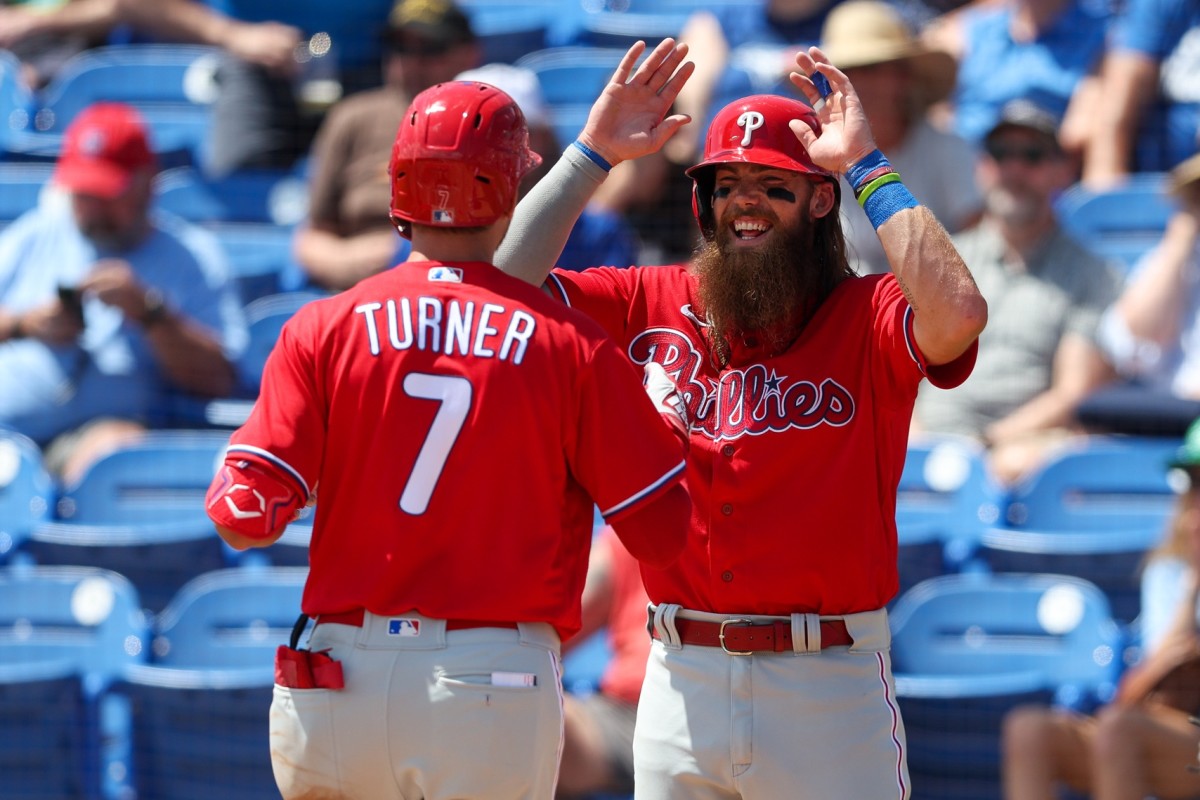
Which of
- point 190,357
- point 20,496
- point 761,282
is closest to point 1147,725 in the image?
point 761,282

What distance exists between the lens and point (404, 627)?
2.24m

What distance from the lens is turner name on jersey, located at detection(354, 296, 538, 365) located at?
2252 mm

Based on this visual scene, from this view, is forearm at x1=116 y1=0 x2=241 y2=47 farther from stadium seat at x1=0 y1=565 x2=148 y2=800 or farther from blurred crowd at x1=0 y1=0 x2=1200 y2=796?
stadium seat at x1=0 y1=565 x2=148 y2=800

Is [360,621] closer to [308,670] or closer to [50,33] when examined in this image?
[308,670]

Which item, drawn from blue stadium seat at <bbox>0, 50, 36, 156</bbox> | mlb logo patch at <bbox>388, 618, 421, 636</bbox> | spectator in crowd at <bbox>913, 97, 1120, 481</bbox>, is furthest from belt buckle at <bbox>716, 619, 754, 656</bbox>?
blue stadium seat at <bbox>0, 50, 36, 156</bbox>

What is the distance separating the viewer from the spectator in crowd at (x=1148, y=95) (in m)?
5.66

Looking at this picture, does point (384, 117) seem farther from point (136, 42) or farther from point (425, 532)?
point (425, 532)

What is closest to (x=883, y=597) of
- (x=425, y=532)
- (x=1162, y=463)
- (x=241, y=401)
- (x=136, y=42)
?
(x=425, y=532)

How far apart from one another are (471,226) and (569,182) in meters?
0.42

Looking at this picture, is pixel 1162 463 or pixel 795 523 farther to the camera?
pixel 1162 463

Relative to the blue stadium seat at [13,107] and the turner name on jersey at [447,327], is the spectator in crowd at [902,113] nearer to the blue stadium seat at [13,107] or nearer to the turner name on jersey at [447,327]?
the turner name on jersey at [447,327]

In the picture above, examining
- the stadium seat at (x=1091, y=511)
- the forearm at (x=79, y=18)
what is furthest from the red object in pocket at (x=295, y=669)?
the forearm at (x=79, y=18)

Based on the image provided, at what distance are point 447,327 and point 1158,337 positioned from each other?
3.28m

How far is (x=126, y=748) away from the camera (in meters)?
4.52
